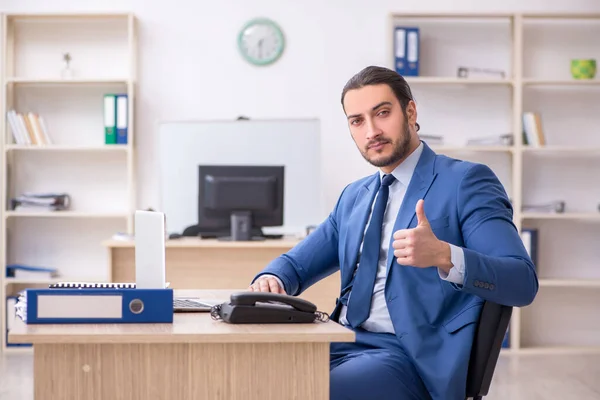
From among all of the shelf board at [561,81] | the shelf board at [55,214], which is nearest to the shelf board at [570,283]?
the shelf board at [561,81]

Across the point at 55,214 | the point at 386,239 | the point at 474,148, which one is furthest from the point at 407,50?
the point at 386,239

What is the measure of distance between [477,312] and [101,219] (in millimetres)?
4372

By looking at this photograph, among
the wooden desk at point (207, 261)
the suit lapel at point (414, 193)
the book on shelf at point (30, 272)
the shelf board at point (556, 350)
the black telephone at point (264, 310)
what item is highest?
the suit lapel at point (414, 193)

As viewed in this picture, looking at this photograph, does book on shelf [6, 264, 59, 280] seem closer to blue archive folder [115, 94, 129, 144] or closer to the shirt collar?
blue archive folder [115, 94, 129, 144]

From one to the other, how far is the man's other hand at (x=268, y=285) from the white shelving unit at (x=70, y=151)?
150 inches

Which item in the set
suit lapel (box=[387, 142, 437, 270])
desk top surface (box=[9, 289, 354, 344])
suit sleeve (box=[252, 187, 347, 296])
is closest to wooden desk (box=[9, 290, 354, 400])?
desk top surface (box=[9, 289, 354, 344])

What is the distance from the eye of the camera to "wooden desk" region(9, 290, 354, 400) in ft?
5.43

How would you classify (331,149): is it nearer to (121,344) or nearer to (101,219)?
(101,219)

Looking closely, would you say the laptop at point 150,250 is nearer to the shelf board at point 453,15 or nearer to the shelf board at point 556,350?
the shelf board at point 453,15

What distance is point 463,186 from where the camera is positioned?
2.03 meters

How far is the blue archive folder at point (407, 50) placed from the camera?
562cm

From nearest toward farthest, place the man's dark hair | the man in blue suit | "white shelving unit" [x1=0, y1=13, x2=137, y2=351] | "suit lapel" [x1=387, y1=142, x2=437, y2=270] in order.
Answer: the man in blue suit
"suit lapel" [x1=387, y1=142, x2=437, y2=270]
the man's dark hair
"white shelving unit" [x1=0, y1=13, x2=137, y2=351]

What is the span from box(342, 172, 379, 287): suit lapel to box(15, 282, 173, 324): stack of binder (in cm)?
64

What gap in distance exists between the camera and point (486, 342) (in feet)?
6.21
